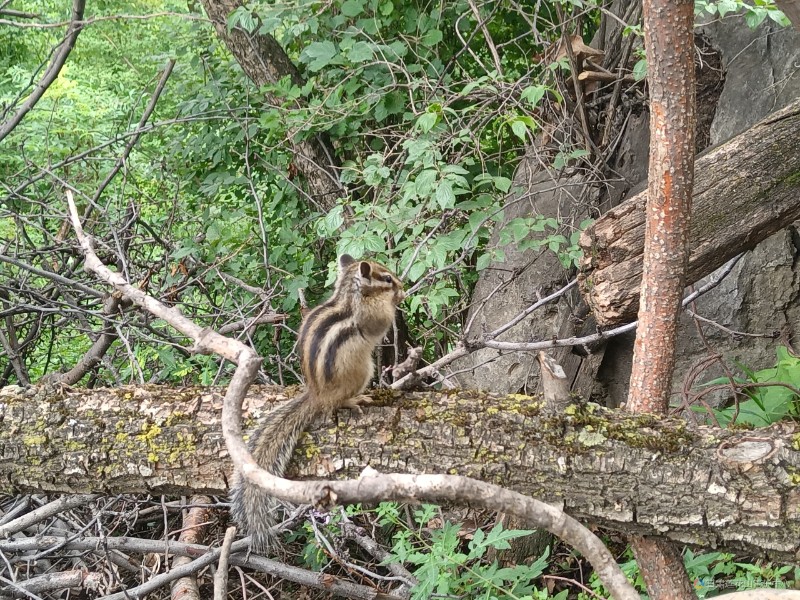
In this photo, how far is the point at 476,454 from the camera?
261cm

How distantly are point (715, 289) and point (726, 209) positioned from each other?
1.41 m

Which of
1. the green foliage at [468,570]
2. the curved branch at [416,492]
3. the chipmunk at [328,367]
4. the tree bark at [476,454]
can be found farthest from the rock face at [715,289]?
the curved branch at [416,492]

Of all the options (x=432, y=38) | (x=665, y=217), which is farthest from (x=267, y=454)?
(x=432, y=38)

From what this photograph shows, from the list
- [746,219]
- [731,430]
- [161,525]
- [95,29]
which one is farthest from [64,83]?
[731,430]

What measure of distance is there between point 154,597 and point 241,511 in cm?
150

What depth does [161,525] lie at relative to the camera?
14.0ft

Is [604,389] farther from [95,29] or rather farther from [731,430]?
[95,29]

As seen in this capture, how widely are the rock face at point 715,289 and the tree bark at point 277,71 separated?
1376mm

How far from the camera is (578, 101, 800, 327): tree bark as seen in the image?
3.33 m

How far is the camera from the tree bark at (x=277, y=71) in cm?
531

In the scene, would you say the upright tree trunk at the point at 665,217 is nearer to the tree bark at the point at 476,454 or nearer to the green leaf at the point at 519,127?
the tree bark at the point at 476,454

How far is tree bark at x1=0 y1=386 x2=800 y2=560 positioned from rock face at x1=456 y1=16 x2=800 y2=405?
70.2 inches

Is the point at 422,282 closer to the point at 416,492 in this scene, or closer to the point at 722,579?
the point at 722,579

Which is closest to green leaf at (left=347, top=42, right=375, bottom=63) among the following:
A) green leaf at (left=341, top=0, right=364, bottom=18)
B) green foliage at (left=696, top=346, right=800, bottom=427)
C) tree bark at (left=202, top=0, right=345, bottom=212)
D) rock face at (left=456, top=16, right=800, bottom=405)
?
green leaf at (left=341, top=0, right=364, bottom=18)
